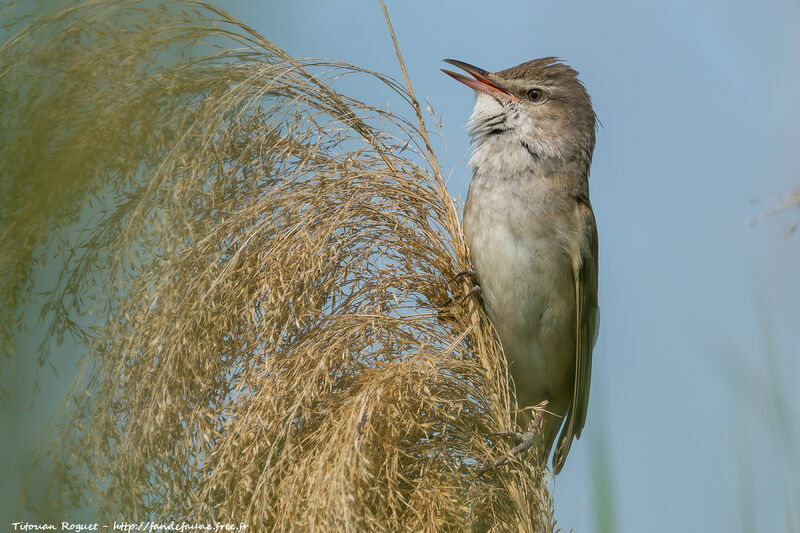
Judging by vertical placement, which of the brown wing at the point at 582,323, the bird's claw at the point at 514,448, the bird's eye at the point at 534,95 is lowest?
the bird's claw at the point at 514,448

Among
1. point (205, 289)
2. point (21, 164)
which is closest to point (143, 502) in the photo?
point (205, 289)

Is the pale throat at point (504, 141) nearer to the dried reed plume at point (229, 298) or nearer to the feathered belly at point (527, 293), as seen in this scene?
the feathered belly at point (527, 293)

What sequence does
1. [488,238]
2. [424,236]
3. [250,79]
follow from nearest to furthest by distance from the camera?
1. [250,79]
2. [424,236]
3. [488,238]

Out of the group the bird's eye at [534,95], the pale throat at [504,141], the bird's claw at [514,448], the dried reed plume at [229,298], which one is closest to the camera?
the dried reed plume at [229,298]

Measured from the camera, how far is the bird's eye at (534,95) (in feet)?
12.3

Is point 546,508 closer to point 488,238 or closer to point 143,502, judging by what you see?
point 143,502

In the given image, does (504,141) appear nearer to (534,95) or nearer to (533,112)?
(533,112)

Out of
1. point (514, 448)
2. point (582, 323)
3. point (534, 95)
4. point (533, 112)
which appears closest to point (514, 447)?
point (514, 448)

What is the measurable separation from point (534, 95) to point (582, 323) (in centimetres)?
110

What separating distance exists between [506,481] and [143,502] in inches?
38.5

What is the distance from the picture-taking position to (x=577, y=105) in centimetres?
390

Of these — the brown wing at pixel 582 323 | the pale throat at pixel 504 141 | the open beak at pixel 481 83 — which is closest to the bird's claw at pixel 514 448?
the brown wing at pixel 582 323

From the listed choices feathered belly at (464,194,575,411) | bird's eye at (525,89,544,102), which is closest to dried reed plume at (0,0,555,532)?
feathered belly at (464,194,575,411)

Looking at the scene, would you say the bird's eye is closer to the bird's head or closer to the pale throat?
the bird's head
